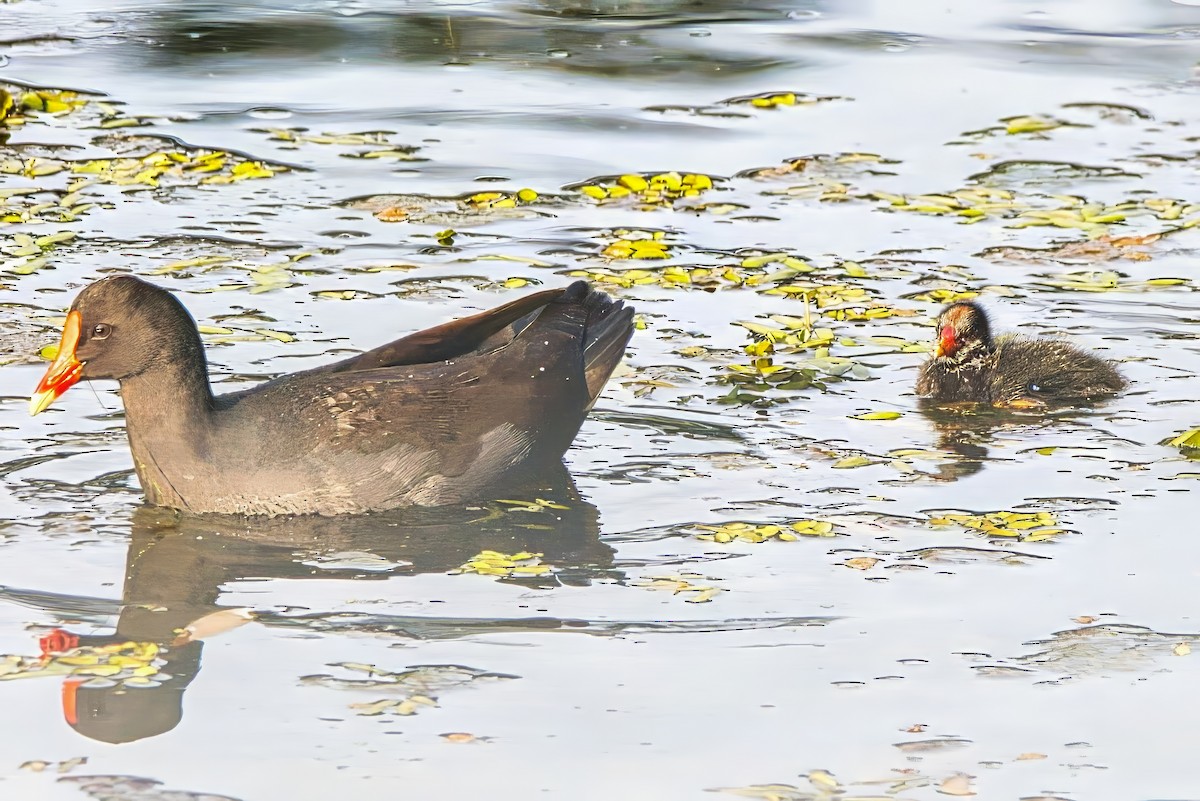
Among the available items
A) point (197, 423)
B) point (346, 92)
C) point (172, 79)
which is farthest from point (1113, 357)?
point (172, 79)

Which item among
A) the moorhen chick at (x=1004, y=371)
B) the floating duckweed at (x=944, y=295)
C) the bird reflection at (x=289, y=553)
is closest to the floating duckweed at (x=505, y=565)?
the bird reflection at (x=289, y=553)

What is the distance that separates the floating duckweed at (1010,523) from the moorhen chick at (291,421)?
1615mm

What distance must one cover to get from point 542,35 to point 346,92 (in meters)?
2.76

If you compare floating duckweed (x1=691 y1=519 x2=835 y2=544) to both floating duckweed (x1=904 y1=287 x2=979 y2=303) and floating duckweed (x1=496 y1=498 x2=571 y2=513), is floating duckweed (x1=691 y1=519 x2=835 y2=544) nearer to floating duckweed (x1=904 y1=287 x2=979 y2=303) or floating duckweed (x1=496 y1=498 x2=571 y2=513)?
floating duckweed (x1=496 y1=498 x2=571 y2=513)

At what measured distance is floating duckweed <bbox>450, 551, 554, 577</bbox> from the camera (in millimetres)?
6449

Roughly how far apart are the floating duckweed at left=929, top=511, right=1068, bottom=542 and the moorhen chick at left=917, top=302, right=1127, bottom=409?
5.44 feet

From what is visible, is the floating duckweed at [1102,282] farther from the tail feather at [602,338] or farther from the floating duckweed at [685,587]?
the floating duckweed at [685,587]

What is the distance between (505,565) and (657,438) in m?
1.60

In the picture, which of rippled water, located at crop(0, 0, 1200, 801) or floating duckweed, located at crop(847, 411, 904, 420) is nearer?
rippled water, located at crop(0, 0, 1200, 801)

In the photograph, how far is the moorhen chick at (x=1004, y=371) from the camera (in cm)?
865

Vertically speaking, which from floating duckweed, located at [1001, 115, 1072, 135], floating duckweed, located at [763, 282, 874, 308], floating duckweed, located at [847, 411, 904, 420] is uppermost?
floating duckweed, located at [1001, 115, 1072, 135]

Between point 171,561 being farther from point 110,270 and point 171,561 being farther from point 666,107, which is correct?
point 666,107

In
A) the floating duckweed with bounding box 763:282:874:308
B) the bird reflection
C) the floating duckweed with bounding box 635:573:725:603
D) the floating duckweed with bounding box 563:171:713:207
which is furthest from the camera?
the floating duckweed with bounding box 563:171:713:207

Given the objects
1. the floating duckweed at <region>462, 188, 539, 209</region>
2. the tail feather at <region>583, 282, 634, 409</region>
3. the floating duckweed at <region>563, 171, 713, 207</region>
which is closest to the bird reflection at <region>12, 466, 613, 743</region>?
the tail feather at <region>583, 282, 634, 409</region>
